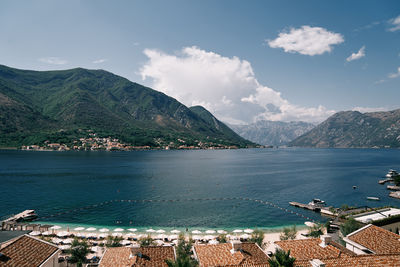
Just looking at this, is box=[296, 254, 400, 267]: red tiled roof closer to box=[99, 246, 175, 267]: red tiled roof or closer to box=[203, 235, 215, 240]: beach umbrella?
box=[99, 246, 175, 267]: red tiled roof

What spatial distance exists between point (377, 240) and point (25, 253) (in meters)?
A: 40.1

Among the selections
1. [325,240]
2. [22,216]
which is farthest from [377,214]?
[22,216]

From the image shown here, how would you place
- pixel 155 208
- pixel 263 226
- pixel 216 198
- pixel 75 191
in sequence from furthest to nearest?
pixel 75 191 → pixel 216 198 → pixel 155 208 → pixel 263 226

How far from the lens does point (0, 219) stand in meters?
63.6

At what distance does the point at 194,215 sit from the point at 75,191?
5550 centimetres

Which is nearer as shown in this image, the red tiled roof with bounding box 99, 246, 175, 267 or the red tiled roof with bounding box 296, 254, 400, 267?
the red tiled roof with bounding box 296, 254, 400, 267

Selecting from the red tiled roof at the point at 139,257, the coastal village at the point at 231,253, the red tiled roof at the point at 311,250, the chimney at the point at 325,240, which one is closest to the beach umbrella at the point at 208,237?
the coastal village at the point at 231,253

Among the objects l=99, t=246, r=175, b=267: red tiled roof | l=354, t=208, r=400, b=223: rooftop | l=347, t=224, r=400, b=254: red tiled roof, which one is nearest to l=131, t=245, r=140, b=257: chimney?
l=99, t=246, r=175, b=267: red tiled roof

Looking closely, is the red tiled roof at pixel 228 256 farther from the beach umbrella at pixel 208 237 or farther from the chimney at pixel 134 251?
the beach umbrella at pixel 208 237

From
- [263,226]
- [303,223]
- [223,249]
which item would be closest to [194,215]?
[263,226]

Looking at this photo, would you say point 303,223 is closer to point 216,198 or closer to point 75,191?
point 216,198

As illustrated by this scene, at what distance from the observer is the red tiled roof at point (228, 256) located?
2625 cm

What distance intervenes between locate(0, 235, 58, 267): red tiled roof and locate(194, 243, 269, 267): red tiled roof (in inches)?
640

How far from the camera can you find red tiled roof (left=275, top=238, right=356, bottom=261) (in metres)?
28.2
